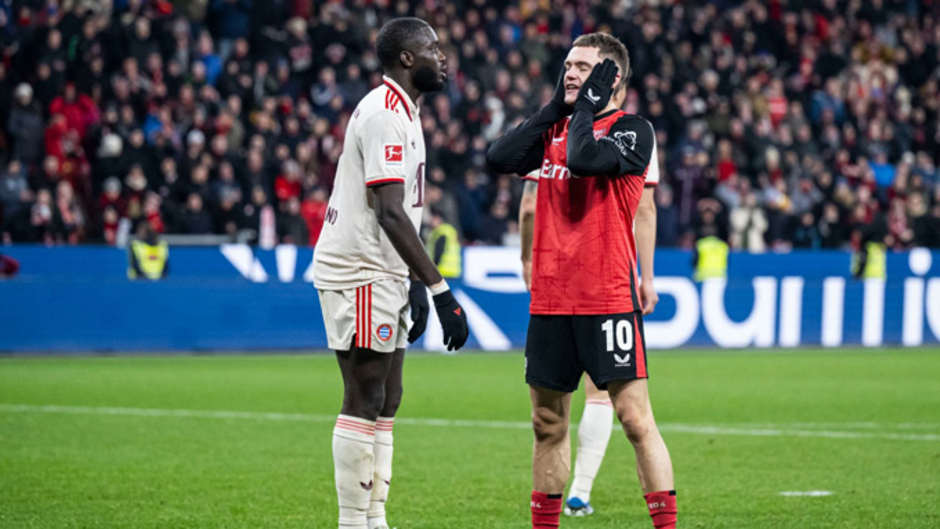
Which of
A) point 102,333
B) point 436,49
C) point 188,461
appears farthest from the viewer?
point 102,333

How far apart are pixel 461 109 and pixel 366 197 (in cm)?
1738

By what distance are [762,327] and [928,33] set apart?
12.7 metres

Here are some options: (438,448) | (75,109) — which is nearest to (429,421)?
(438,448)

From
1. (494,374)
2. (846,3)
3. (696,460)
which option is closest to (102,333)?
(494,374)

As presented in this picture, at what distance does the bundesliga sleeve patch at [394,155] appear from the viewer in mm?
5512

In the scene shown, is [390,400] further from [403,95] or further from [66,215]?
[66,215]

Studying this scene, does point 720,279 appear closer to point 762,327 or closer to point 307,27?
point 762,327

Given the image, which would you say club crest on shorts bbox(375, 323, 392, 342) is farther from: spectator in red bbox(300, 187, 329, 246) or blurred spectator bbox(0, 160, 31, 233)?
spectator in red bbox(300, 187, 329, 246)

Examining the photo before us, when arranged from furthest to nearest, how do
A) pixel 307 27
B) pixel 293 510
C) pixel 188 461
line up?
pixel 307 27 < pixel 188 461 < pixel 293 510

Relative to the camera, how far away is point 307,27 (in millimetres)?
22844

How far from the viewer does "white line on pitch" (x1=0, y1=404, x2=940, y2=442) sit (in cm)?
1047

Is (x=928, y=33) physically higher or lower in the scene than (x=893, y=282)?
higher

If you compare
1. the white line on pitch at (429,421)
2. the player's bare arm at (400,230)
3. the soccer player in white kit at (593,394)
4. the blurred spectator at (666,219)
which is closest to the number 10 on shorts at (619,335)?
the player's bare arm at (400,230)

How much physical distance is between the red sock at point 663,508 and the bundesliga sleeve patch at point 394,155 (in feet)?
5.28
